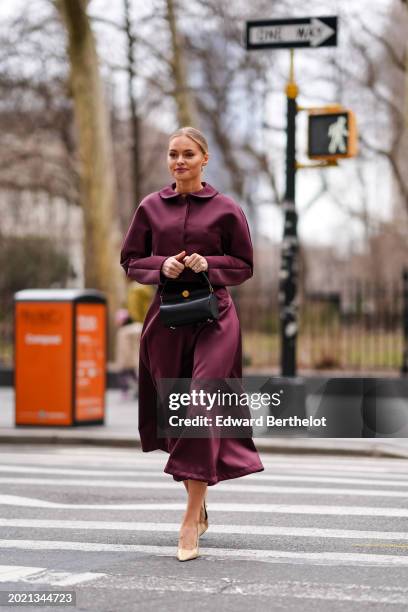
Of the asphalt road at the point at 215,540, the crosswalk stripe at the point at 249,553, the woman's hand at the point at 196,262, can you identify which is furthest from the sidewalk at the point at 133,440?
the woman's hand at the point at 196,262

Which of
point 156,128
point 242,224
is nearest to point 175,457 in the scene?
point 242,224

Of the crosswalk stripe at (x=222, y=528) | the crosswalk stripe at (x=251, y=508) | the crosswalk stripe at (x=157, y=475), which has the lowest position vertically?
the crosswalk stripe at (x=157, y=475)

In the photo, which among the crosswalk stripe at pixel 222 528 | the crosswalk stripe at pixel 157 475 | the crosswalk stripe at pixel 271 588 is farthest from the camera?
the crosswalk stripe at pixel 157 475

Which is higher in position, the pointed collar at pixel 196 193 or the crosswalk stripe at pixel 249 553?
the pointed collar at pixel 196 193

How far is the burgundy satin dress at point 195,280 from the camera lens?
18.7ft

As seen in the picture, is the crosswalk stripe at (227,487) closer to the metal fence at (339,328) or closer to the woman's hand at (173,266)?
the woman's hand at (173,266)

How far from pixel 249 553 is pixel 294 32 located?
756 centimetres

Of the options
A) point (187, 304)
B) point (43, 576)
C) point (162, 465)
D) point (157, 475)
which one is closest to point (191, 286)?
point (187, 304)

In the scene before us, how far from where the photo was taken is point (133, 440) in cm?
1186

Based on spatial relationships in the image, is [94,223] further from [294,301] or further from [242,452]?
[242,452]

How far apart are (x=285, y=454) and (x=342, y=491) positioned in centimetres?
336

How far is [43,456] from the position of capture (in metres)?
10.9

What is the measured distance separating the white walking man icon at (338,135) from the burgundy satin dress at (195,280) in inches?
262

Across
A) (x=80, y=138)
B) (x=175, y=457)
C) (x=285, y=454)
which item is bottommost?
(x=285, y=454)
